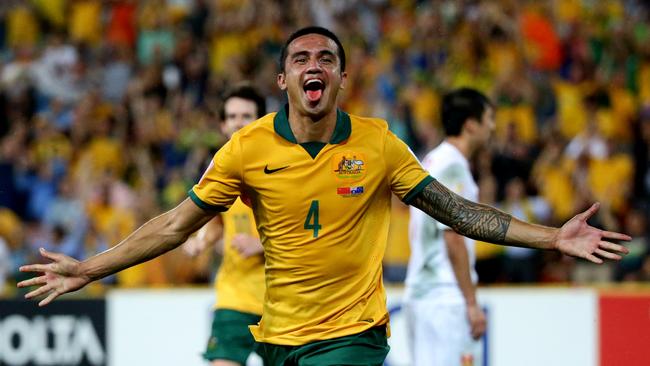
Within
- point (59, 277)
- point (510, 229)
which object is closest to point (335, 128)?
point (510, 229)

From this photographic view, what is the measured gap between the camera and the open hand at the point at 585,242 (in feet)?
17.2

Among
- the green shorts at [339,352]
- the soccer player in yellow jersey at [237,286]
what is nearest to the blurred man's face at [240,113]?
the soccer player in yellow jersey at [237,286]

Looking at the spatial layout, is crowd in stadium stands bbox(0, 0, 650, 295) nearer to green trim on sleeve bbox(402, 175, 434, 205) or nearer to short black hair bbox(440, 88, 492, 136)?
short black hair bbox(440, 88, 492, 136)

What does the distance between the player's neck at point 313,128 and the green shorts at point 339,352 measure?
0.93 m

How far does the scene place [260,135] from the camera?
5.61m

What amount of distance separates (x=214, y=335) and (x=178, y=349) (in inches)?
122

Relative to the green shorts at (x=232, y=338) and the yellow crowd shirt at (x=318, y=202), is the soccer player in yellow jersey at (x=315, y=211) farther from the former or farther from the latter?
the green shorts at (x=232, y=338)

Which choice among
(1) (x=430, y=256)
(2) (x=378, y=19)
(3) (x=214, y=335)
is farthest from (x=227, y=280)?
(2) (x=378, y=19)

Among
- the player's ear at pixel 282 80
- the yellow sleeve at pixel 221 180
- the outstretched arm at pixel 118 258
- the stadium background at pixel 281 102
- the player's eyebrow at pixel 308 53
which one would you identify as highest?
the stadium background at pixel 281 102

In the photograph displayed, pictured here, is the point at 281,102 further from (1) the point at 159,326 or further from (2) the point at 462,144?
(2) the point at 462,144

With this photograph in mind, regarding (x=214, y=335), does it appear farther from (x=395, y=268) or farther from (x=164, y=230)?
(x=395, y=268)

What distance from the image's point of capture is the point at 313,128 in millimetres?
5605

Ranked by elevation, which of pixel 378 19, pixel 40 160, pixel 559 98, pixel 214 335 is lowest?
pixel 214 335

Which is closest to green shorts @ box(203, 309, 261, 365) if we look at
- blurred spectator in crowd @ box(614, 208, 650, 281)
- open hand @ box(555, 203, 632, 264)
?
open hand @ box(555, 203, 632, 264)
